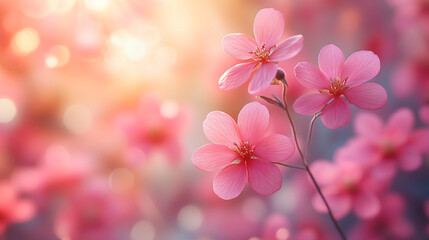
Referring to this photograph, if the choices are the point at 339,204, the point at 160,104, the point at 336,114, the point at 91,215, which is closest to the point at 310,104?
the point at 336,114

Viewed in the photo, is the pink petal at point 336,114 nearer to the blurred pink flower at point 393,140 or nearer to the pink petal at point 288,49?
the pink petal at point 288,49

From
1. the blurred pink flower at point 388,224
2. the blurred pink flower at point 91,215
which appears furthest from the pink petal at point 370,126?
the blurred pink flower at point 91,215

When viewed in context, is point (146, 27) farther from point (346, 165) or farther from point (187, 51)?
point (346, 165)

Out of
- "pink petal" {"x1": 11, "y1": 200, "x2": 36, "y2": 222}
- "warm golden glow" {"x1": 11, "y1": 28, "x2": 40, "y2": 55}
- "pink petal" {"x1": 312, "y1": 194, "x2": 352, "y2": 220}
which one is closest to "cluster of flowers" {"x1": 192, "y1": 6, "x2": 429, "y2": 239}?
"pink petal" {"x1": 312, "y1": 194, "x2": 352, "y2": 220}

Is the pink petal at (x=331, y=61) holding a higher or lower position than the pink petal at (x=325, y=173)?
higher

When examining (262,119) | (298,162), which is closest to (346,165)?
(298,162)

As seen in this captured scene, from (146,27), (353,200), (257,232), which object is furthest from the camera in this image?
(146,27)

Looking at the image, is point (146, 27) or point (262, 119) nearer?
point (262, 119)

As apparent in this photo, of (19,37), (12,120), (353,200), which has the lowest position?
(353,200)
